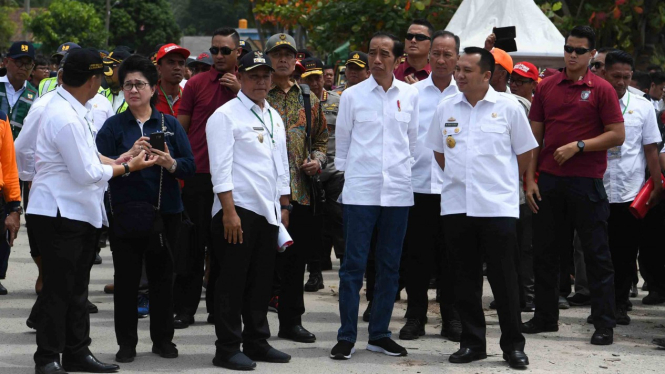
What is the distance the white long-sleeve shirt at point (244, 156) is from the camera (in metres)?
6.65

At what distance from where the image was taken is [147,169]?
6.84 m

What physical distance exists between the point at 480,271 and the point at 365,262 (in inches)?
33.7

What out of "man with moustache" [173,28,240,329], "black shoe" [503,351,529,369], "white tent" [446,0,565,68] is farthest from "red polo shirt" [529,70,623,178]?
"white tent" [446,0,565,68]

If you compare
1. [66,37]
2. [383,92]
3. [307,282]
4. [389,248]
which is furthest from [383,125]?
[66,37]

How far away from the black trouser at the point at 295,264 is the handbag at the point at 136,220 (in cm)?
130

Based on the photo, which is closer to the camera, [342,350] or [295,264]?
[342,350]

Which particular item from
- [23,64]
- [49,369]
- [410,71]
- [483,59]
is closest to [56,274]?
[49,369]

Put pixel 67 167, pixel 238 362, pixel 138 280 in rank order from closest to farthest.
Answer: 1. pixel 67 167
2. pixel 238 362
3. pixel 138 280

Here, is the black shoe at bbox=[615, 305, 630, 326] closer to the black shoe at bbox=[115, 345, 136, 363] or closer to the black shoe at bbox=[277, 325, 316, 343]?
the black shoe at bbox=[277, 325, 316, 343]

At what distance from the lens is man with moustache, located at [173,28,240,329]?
26.1ft

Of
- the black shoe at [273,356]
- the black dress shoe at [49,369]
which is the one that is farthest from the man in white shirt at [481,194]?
the black dress shoe at [49,369]

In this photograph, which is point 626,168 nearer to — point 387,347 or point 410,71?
point 410,71

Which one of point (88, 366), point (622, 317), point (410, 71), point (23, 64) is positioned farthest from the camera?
point (23, 64)

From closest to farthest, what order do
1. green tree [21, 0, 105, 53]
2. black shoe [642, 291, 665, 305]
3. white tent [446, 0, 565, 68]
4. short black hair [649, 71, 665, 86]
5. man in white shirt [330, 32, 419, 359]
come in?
man in white shirt [330, 32, 419, 359] → black shoe [642, 291, 665, 305] → short black hair [649, 71, 665, 86] → white tent [446, 0, 565, 68] → green tree [21, 0, 105, 53]
